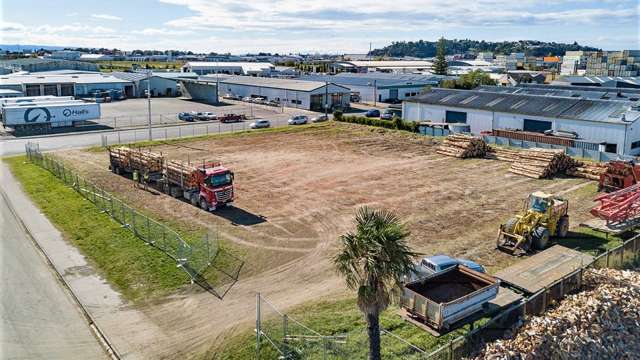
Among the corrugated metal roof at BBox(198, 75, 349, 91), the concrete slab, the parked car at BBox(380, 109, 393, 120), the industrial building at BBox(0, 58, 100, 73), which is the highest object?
the industrial building at BBox(0, 58, 100, 73)

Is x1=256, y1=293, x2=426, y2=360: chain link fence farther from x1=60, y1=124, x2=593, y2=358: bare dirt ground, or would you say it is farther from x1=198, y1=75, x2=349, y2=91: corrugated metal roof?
x1=198, y1=75, x2=349, y2=91: corrugated metal roof

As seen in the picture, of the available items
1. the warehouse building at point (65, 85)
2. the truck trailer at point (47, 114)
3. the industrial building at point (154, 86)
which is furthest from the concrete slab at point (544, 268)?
the industrial building at point (154, 86)

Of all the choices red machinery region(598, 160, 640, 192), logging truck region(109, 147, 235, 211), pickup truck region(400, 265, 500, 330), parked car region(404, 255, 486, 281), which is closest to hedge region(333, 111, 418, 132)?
red machinery region(598, 160, 640, 192)

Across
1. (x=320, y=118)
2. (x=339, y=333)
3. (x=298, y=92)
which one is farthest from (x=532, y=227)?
(x=298, y=92)

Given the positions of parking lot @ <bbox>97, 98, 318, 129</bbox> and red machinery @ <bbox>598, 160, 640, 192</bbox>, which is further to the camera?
parking lot @ <bbox>97, 98, 318, 129</bbox>

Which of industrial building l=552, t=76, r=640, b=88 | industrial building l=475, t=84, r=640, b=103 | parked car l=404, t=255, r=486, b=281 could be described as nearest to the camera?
parked car l=404, t=255, r=486, b=281

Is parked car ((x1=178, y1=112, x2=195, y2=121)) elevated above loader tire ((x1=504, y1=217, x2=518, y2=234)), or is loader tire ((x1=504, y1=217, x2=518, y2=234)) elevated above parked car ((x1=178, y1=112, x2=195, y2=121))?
parked car ((x1=178, y1=112, x2=195, y2=121))
